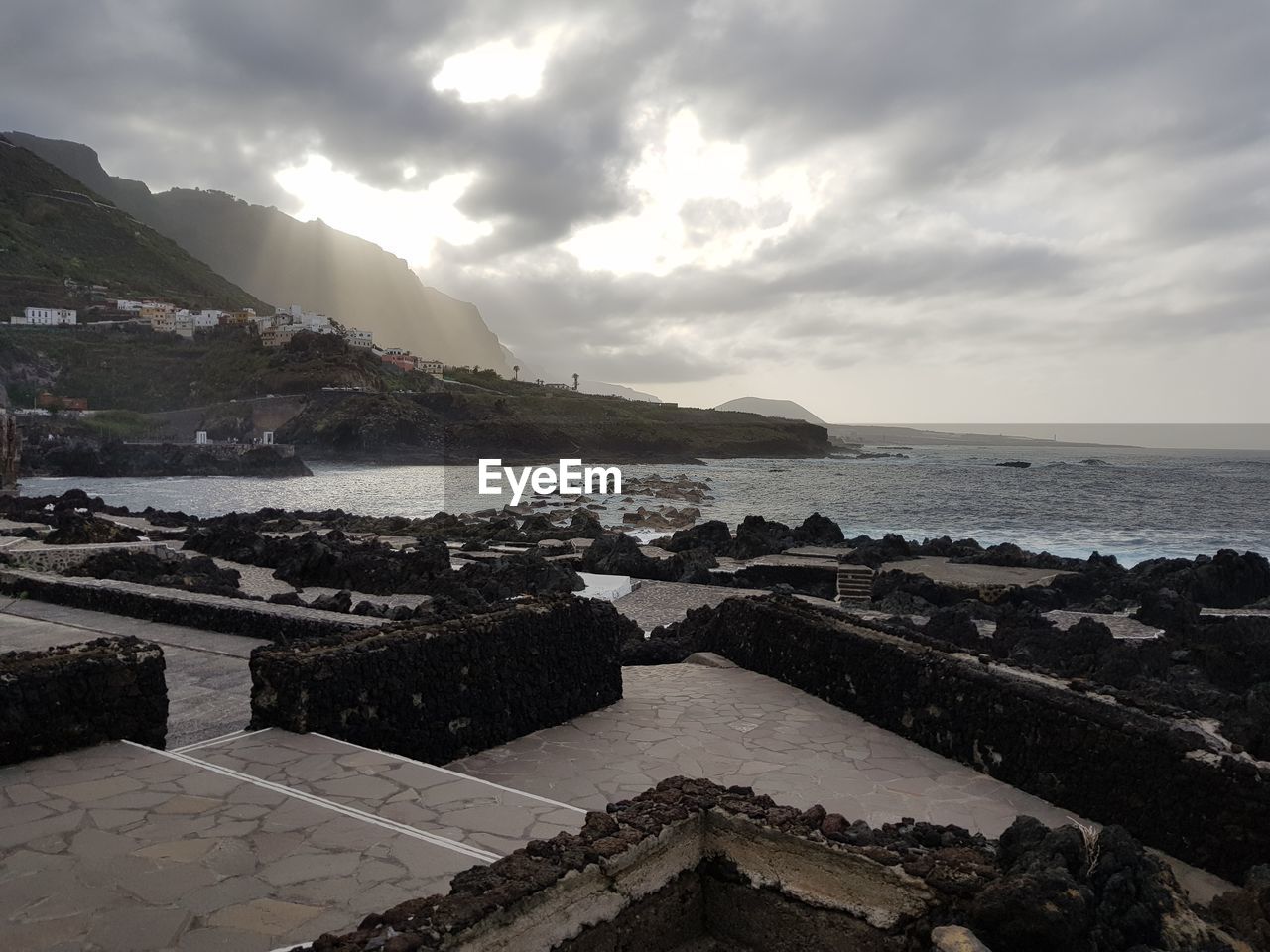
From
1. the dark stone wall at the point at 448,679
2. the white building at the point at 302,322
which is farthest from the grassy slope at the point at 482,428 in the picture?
the dark stone wall at the point at 448,679

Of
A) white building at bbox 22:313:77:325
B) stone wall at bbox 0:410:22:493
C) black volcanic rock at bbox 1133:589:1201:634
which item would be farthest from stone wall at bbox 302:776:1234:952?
white building at bbox 22:313:77:325

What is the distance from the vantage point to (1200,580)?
818 inches

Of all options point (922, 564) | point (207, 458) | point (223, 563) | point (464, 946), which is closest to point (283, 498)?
point (207, 458)

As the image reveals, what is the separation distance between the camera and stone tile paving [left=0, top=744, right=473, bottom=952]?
10.3 feet

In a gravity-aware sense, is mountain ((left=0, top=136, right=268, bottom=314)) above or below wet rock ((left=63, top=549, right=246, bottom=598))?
above

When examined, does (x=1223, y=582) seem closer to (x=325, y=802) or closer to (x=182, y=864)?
(x=325, y=802)

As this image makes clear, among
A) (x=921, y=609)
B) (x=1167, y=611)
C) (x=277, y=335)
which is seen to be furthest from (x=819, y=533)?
(x=277, y=335)

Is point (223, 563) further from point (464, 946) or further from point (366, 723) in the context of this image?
point (464, 946)

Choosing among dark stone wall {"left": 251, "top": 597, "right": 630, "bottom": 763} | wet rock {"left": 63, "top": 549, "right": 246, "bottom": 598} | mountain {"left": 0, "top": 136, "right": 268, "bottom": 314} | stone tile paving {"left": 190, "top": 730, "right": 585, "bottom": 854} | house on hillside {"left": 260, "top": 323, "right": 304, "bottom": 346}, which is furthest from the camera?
mountain {"left": 0, "top": 136, "right": 268, "bottom": 314}

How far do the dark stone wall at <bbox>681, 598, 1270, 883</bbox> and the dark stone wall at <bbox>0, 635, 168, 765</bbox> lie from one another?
530cm

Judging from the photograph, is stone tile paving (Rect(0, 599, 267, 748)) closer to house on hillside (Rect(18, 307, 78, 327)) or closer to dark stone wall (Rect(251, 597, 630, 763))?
dark stone wall (Rect(251, 597, 630, 763))

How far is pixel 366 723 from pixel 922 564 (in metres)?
22.0

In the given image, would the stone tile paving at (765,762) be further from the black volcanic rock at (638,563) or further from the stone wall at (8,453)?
the stone wall at (8,453)

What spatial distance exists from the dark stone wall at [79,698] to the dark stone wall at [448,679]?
0.60m
